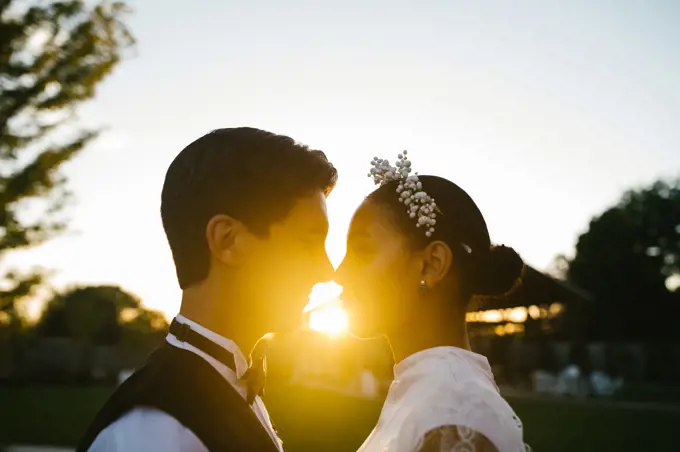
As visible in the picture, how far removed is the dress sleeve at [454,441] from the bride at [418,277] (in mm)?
306

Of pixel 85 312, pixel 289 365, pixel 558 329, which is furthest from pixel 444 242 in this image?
pixel 85 312

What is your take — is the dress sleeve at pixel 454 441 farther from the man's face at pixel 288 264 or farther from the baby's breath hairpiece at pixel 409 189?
the baby's breath hairpiece at pixel 409 189

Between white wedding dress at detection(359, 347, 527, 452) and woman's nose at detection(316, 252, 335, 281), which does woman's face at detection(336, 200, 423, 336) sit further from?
woman's nose at detection(316, 252, 335, 281)

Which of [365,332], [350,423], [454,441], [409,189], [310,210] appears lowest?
[350,423]

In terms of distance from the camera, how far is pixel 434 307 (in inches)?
115

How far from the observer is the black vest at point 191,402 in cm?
167

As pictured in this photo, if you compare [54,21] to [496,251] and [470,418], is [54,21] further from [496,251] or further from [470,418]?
[470,418]

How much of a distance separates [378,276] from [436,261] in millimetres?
246

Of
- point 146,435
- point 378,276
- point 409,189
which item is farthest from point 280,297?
point 409,189

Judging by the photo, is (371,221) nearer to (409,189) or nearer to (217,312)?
(409,189)

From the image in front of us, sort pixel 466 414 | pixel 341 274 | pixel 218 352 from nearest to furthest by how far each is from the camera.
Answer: pixel 218 352 < pixel 466 414 < pixel 341 274

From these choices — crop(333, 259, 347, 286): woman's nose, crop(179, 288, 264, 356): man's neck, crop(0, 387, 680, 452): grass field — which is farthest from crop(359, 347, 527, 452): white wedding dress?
crop(0, 387, 680, 452): grass field

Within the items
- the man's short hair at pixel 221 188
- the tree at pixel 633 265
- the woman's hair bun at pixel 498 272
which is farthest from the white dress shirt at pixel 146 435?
the tree at pixel 633 265

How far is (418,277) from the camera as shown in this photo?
9.57 feet
